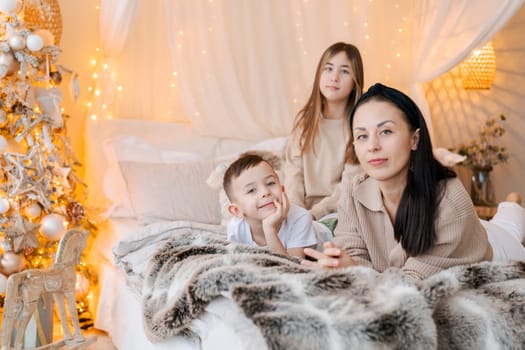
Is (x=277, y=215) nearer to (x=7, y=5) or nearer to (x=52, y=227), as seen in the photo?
(x=52, y=227)

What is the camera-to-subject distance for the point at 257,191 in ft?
6.44

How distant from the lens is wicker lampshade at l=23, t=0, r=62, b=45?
2.65 meters

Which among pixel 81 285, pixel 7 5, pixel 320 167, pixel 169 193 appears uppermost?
pixel 7 5

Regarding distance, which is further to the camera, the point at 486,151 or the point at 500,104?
the point at 500,104

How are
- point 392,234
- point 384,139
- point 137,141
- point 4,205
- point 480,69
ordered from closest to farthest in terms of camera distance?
1. point 384,139
2. point 392,234
3. point 4,205
4. point 137,141
5. point 480,69

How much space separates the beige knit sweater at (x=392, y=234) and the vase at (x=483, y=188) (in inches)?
78.7

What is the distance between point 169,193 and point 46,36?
0.81 metres

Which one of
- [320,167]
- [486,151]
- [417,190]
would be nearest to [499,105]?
[486,151]

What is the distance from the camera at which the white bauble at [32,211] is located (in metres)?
2.51

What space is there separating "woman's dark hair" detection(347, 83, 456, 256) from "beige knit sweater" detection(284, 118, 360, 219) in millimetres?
1058

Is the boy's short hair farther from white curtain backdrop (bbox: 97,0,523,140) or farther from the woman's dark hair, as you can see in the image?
white curtain backdrop (bbox: 97,0,523,140)

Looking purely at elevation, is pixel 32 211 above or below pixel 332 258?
below

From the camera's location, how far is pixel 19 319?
2139 mm

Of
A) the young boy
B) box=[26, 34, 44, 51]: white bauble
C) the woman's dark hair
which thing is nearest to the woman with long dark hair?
the woman's dark hair
